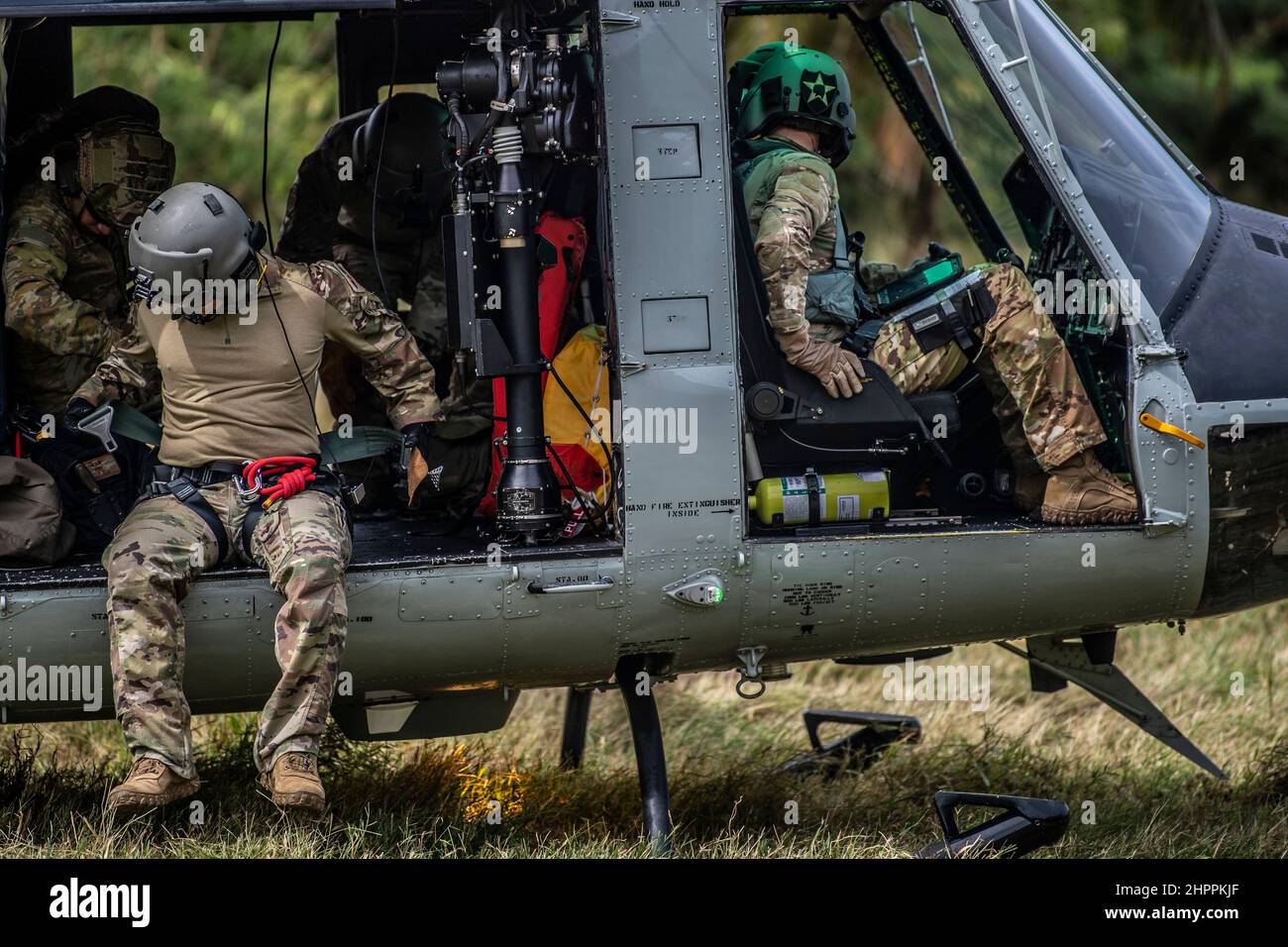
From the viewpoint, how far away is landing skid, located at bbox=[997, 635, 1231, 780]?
498 centimetres

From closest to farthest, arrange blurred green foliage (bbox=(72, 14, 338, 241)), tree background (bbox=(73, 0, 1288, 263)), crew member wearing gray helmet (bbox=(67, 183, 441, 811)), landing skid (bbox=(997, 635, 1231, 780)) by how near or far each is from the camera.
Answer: crew member wearing gray helmet (bbox=(67, 183, 441, 811)), landing skid (bbox=(997, 635, 1231, 780)), tree background (bbox=(73, 0, 1288, 263)), blurred green foliage (bbox=(72, 14, 338, 241))

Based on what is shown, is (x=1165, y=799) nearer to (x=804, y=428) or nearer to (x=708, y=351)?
(x=804, y=428)

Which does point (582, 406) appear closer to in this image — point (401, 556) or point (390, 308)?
point (401, 556)

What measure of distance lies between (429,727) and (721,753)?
64.0 inches

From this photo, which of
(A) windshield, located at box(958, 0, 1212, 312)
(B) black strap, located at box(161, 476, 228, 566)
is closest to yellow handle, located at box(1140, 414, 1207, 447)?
(A) windshield, located at box(958, 0, 1212, 312)

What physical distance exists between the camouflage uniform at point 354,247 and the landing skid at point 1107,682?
227 centimetres

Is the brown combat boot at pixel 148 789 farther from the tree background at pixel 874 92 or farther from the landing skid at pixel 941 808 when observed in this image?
the tree background at pixel 874 92

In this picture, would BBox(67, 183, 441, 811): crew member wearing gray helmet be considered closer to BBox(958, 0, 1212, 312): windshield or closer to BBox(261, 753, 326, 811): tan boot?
BBox(261, 753, 326, 811): tan boot

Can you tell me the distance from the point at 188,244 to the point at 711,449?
4.94ft

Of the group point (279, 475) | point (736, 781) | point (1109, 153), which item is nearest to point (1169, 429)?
point (1109, 153)

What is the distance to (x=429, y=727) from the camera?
4.69 meters

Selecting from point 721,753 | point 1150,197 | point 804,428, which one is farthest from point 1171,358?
point 721,753

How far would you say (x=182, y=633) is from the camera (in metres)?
4.07

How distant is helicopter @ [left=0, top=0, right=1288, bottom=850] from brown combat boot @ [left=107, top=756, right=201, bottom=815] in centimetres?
A: 31
